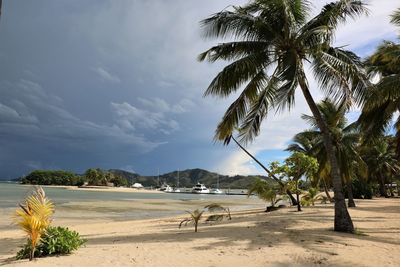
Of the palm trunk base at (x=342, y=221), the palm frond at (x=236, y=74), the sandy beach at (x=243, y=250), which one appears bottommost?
the sandy beach at (x=243, y=250)

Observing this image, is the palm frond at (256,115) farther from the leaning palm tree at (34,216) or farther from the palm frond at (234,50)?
the leaning palm tree at (34,216)

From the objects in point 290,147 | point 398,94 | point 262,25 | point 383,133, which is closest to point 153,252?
point 262,25

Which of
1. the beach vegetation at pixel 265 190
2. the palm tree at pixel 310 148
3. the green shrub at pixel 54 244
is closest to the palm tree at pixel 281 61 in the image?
the green shrub at pixel 54 244

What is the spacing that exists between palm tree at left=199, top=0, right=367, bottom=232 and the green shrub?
684cm

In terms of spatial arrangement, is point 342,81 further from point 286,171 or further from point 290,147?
point 290,147

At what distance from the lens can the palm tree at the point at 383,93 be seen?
40.9 ft

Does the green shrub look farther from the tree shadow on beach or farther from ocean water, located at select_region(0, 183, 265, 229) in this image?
the tree shadow on beach

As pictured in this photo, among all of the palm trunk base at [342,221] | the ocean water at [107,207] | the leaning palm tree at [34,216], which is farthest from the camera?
the ocean water at [107,207]

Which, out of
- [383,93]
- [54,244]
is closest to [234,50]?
[383,93]

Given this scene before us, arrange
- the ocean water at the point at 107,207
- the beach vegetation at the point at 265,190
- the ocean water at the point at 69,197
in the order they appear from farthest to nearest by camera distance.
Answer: the ocean water at the point at 69,197
the beach vegetation at the point at 265,190
the ocean water at the point at 107,207

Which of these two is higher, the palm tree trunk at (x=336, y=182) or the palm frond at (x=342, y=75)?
the palm frond at (x=342, y=75)

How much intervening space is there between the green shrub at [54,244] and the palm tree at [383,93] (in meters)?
9.56

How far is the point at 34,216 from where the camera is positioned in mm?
6750

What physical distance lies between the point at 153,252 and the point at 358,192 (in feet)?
125
